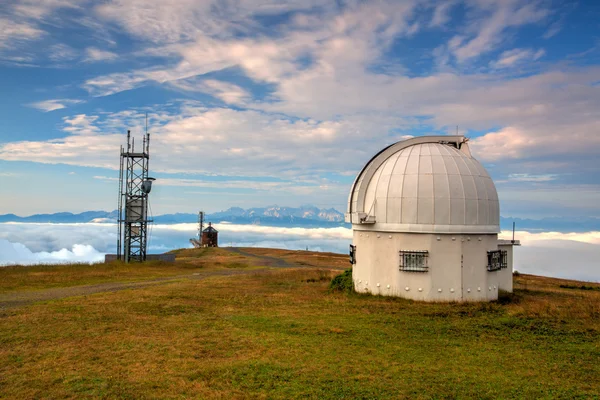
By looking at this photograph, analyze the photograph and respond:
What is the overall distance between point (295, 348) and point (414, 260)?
1025cm

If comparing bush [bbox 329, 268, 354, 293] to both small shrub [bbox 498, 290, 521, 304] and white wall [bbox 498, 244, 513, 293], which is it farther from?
white wall [bbox 498, 244, 513, 293]

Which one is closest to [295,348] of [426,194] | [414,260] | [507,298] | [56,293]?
[414,260]

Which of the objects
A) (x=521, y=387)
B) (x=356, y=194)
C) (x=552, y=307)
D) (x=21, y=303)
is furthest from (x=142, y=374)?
(x=552, y=307)

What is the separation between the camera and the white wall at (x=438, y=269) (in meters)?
21.1

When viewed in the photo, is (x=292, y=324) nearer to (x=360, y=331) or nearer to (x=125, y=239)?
(x=360, y=331)

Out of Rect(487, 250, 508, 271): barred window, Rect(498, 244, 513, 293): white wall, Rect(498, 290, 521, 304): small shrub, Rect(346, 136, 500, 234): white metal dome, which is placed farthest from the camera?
Rect(498, 244, 513, 293): white wall

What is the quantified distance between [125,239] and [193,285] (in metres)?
20.0

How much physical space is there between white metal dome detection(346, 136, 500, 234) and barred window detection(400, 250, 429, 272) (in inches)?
47.1

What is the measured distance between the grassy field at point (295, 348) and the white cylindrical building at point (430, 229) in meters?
1.21

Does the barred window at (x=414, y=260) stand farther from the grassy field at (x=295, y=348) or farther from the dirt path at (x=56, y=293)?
the dirt path at (x=56, y=293)

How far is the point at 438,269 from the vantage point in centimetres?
2114

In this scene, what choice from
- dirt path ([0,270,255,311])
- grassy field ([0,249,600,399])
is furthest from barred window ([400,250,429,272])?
dirt path ([0,270,255,311])

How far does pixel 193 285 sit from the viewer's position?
2789cm

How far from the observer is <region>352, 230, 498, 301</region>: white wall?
21.1m
